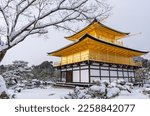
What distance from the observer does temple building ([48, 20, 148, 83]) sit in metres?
18.0

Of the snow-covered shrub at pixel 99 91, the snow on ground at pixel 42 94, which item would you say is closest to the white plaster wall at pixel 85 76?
the snow on ground at pixel 42 94

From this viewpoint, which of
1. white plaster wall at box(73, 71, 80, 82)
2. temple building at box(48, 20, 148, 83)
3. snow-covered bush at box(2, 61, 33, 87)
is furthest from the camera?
snow-covered bush at box(2, 61, 33, 87)

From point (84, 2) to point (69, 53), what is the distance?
551 inches

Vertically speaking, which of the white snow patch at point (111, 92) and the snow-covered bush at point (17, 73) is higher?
the snow-covered bush at point (17, 73)

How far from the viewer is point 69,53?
2172 cm

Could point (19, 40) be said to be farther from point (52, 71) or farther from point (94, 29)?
point (52, 71)

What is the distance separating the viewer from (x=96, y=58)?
59.7ft

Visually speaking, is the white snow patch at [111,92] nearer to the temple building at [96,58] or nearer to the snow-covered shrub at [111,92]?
the snow-covered shrub at [111,92]

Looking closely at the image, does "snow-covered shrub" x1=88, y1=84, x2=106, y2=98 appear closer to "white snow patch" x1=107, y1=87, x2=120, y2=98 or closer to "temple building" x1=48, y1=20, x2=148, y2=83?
"white snow patch" x1=107, y1=87, x2=120, y2=98

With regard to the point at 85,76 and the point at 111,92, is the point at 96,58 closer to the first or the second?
the point at 85,76

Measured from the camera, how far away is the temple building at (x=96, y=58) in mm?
18031

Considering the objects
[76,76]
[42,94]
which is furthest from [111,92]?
[76,76]

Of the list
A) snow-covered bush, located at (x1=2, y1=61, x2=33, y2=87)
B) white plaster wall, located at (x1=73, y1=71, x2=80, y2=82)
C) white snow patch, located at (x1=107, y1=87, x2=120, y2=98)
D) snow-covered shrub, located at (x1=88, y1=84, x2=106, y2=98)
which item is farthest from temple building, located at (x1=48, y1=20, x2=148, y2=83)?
snow-covered shrub, located at (x1=88, y1=84, x2=106, y2=98)

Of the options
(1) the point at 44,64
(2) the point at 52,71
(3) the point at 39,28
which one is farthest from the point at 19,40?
(1) the point at 44,64
